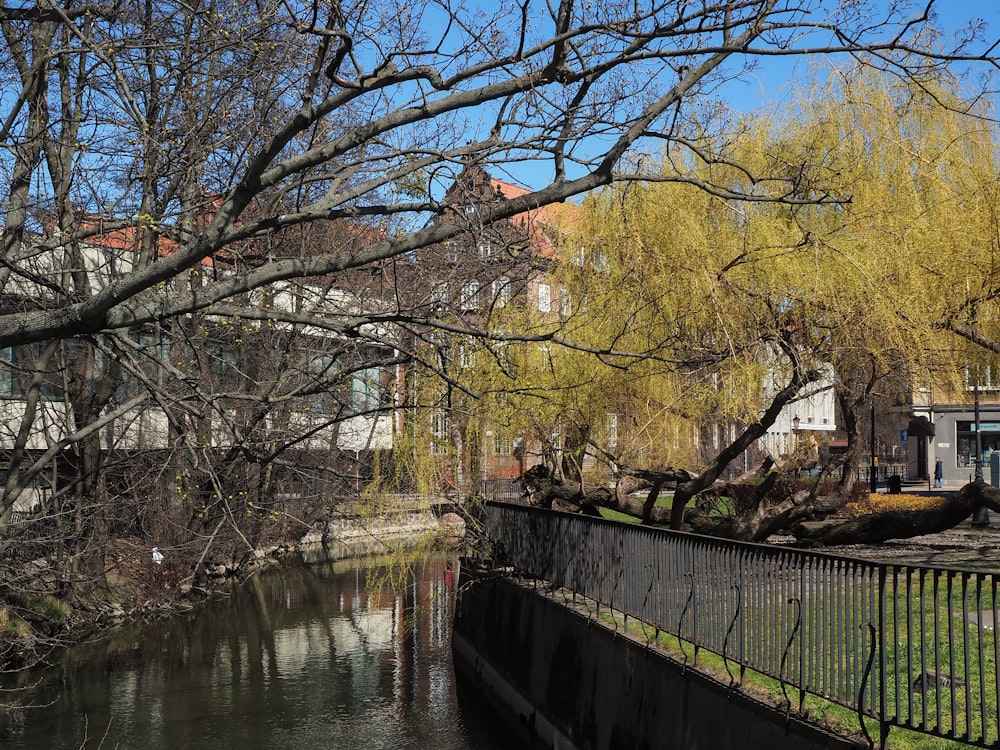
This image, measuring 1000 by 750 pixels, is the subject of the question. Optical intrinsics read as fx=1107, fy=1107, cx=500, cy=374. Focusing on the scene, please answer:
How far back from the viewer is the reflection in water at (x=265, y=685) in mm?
15375

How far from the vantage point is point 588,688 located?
516 inches

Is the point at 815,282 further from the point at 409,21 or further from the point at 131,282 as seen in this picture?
the point at 131,282

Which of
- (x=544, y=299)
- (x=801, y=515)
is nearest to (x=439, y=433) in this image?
(x=544, y=299)

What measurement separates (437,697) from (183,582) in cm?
886

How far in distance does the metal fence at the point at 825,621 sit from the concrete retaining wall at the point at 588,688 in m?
0.36

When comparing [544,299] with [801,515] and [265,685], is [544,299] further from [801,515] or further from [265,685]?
[265,685]

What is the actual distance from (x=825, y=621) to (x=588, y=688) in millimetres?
5358

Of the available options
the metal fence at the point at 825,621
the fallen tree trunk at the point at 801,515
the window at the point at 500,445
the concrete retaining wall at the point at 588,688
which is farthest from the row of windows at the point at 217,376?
the fallen tree trunk at the point at 801,515

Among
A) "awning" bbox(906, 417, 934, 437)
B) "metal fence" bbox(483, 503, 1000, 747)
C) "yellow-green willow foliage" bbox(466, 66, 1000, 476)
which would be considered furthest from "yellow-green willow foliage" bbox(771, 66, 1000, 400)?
"awning" bbox(906, 417, 934, 437)

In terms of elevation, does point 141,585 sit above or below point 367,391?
below

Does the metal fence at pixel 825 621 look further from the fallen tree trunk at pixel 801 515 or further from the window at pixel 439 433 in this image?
the fallen tree trunk at pixel 801 515

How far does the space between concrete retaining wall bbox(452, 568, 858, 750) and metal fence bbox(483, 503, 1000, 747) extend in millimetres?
355

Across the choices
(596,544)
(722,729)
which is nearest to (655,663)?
(722,729)

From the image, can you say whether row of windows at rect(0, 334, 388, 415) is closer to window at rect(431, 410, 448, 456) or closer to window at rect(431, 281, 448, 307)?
window at rect(431, 281, 448, 307)
